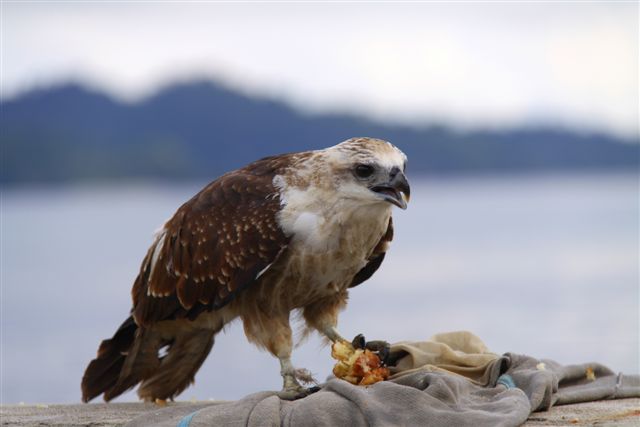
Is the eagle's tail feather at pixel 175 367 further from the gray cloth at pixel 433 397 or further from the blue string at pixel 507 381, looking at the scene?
the blue string at pixel 507 381

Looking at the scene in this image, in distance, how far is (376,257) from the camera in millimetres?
7785

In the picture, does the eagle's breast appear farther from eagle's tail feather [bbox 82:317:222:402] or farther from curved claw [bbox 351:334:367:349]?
eagle's tail feather [bbox 82:317:222:402]

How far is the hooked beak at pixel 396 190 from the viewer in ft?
21.9

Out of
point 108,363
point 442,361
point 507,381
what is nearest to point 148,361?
point 108,363

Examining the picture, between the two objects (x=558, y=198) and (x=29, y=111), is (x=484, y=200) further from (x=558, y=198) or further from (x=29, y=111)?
(x=29, y=111)

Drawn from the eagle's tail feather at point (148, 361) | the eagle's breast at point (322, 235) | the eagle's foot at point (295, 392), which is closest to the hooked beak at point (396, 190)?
the eagle's breast at point (322, 235)

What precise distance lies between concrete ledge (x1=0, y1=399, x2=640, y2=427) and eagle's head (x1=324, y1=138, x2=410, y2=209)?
1.53 meters

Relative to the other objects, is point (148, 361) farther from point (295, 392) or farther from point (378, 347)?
point (378, 347)

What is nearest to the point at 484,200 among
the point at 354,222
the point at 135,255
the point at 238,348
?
the point at 135,255

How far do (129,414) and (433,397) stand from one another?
2188 millimetres

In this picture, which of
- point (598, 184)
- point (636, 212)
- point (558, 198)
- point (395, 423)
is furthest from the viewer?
point (598, 184)

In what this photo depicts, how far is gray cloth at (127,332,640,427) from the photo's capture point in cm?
631

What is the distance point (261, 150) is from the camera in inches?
3999

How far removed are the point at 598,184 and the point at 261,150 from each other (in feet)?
105
